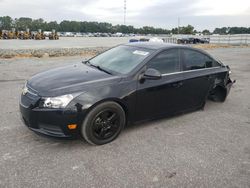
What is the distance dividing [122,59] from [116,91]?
0.94 m

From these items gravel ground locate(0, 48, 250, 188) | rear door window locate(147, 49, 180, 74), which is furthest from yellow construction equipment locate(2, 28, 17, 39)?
rear door window locate(147, 49, 180, 74)

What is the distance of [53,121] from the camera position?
3.20 metres

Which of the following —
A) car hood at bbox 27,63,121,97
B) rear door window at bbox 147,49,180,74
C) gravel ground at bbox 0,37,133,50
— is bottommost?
car hood at bbox 27,63,121,97

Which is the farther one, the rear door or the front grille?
the rear door

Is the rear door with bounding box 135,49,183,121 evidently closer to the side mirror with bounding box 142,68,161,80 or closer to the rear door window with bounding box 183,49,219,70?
the side mirror with bounding box 142,68,161,80

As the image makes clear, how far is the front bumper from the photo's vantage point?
125 inches

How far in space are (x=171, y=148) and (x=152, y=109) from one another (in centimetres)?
79

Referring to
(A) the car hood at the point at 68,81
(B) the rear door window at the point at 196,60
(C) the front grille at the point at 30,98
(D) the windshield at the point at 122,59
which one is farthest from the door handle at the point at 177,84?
(C) the front grille at the point at 30,98

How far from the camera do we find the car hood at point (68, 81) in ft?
10.8

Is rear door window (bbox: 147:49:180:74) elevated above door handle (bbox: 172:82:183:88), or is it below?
above

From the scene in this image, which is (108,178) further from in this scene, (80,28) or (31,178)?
(80,28)

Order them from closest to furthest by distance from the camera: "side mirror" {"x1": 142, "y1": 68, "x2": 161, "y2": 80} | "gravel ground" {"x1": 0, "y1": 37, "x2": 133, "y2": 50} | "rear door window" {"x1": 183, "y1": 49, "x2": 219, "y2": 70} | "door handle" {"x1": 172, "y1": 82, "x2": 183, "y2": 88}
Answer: "side mirror" {"x1": 142, "y1": 68, "x2": 161, "y2": 80} → "door handle" {"x1": 172, "y1": 82, "x2": 183, "y2": 88} → "rear door window" {"x1": 183, "y1": 49, "x2": 219, "y2": 70} → "gravel ground" {"x1": 0, "y1": 37, "x2": 133, "y2": 50}

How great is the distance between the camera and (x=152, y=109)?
4059mm

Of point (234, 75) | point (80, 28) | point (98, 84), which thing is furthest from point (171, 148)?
point (80, 28)
